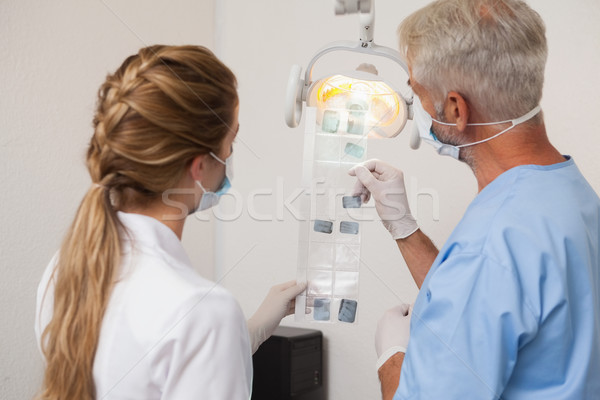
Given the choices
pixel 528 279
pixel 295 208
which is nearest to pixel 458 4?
pixel 528 279

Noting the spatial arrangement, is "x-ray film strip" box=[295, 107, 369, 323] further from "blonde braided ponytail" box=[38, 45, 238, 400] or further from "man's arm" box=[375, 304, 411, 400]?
"blonde braided ponytail" box=[38, 45, 238, 400]

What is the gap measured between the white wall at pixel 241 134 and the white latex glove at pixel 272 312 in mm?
713

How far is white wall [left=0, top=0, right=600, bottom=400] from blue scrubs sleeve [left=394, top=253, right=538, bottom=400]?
3.18 feet

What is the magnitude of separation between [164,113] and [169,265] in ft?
0.84

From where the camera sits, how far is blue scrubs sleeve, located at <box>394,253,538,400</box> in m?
0.87

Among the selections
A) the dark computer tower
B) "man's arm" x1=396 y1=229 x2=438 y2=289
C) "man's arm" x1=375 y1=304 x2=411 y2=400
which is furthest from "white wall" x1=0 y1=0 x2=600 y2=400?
"man's arm" x1=375 y1=304 x2=411 y2=400

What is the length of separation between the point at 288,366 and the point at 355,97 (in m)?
1.06

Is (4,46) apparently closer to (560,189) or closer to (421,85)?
(421,85)

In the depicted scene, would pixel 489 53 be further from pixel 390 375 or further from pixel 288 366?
pixel 288 366

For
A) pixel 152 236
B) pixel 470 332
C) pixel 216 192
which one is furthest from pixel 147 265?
pixel 470 332

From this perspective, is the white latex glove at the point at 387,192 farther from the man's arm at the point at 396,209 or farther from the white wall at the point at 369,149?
the white wall at the point at 369,149

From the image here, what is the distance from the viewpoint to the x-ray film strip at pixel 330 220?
145cm

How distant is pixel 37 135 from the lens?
1.72m

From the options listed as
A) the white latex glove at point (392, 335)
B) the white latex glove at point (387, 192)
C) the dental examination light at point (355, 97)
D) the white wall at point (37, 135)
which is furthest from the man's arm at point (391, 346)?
the white wall at point (37, 135)
